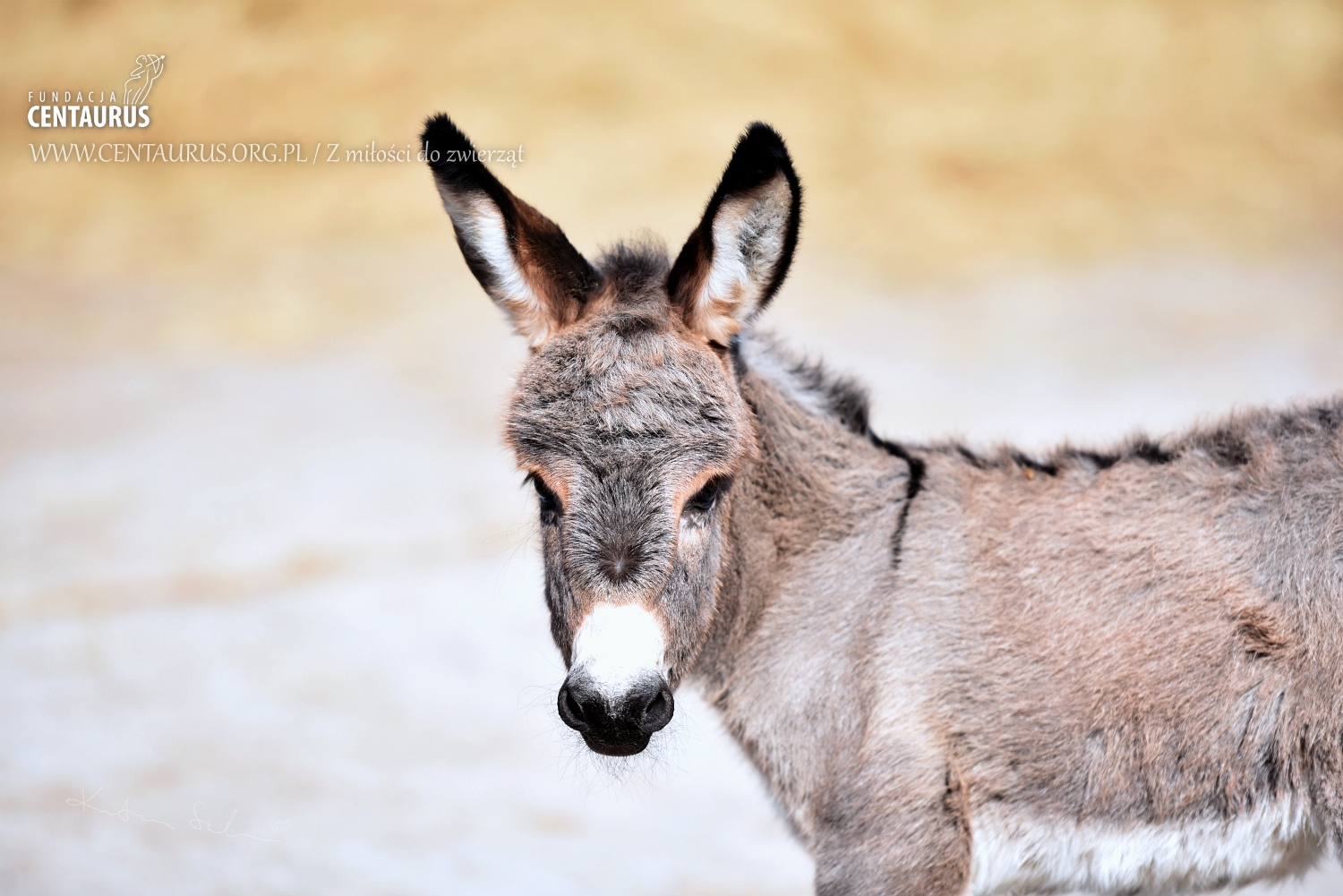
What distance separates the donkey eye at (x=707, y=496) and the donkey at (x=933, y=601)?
0.5 inches

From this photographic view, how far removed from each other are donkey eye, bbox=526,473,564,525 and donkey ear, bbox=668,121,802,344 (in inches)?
27.7

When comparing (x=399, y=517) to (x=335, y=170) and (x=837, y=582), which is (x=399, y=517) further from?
(x=837, y=582)

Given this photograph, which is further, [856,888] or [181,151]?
[181,151]

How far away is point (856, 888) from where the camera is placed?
3.37 metres

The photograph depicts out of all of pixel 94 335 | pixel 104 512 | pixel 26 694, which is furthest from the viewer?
pixel 94 335

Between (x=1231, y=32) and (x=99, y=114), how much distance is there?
14355 millimetres

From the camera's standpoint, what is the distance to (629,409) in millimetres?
3131

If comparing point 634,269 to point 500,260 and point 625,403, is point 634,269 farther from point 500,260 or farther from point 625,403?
point 625,403

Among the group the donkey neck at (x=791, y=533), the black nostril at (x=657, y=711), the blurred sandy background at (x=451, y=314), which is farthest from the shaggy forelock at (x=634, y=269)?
the blurred sandy background at (x=451, y=314)

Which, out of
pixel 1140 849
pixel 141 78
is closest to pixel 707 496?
pixel 1140 849

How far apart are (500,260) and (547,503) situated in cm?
82

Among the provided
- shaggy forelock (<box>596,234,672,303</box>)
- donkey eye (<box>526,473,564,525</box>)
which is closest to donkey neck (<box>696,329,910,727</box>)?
shaggy forelock (<box>596,234,672,303</box>)

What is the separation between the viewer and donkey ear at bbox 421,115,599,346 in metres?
3.39

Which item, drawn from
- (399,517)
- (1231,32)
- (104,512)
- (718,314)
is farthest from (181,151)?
(1231,32)
